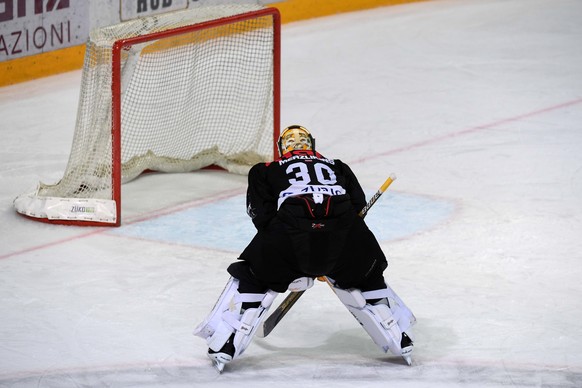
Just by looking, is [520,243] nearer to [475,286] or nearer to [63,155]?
[475,286]

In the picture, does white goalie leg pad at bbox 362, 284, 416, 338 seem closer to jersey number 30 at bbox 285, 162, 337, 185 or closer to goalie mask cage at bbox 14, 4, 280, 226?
jersey number 30 at bbox 285, 162, 337, 185

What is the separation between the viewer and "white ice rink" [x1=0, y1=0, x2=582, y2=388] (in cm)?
521

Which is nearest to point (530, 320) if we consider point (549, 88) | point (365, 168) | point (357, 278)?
point (357, 278)

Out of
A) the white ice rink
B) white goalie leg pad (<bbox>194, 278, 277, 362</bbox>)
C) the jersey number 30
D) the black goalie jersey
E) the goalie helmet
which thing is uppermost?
the goalie helmet

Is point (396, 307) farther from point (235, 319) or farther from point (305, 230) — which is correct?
point (235, 319)

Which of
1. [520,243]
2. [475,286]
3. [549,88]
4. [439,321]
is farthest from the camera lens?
[549,88]

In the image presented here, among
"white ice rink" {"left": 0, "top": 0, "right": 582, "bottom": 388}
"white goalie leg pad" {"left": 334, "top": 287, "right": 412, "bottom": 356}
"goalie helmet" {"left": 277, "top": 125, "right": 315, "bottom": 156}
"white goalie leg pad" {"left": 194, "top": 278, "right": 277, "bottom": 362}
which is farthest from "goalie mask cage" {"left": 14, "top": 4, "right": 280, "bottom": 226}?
"white goalie leg pad" {"left": 334, "top": 287, "right": 412, "bottom": 356}

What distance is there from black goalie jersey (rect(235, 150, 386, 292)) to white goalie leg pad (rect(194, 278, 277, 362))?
90 millimetres

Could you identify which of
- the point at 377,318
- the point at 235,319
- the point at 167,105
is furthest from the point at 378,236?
the point at 235,319

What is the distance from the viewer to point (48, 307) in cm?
586

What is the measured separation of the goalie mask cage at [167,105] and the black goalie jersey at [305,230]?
211 cm

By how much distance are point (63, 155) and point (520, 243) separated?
125 inches

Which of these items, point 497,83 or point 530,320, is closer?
point 530,320

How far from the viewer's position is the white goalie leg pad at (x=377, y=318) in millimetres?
5074
